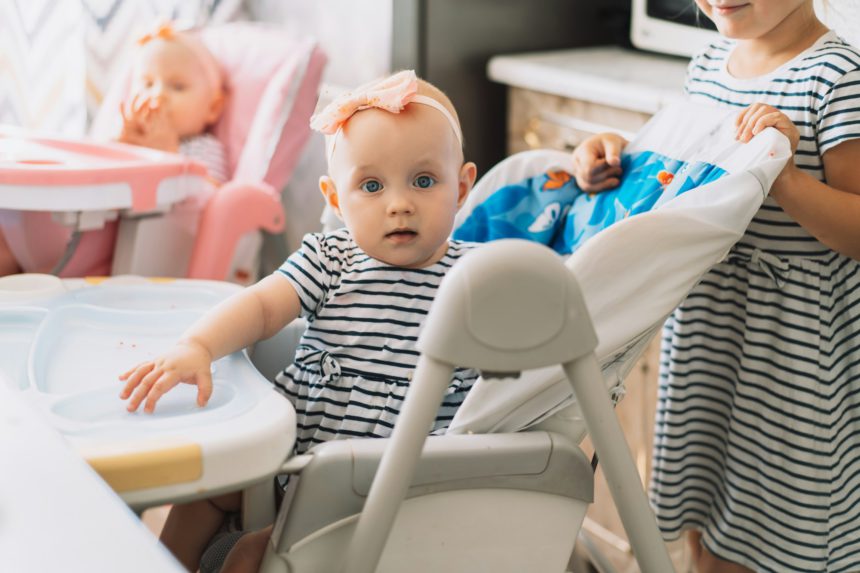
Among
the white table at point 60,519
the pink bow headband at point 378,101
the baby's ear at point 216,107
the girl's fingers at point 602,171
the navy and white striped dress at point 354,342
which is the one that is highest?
the pink bow headband at point 378,101

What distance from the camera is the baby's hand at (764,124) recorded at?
40.3 inches

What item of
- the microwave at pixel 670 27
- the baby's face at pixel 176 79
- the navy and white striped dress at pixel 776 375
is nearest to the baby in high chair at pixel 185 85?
the baby's face at pixel 176 79

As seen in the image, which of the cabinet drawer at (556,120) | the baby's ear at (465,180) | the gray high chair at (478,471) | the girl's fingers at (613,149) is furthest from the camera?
the cabinet drawer at (556,120)


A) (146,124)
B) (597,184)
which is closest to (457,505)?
(597,184)

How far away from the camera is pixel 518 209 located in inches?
50.1

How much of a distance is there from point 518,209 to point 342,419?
0.39 metres

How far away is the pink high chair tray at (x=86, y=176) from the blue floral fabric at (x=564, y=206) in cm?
44

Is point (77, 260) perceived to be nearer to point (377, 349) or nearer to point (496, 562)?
point (377, 349)

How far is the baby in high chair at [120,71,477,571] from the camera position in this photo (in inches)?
39.9

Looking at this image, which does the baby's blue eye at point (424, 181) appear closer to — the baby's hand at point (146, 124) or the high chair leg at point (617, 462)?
the high chair leg at point (617, 462)

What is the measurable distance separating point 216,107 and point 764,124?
1.32m

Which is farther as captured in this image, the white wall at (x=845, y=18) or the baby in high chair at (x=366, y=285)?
the white wall at (x=845, y=18)

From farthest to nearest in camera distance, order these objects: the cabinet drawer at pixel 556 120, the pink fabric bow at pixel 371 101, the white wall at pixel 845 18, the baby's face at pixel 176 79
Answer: the baby's face at pixel 176 79 → the cabinet drawer at pixel 556 120 → the white wall at pixel 845 18 → the pink fabric bow at pixel 371 101

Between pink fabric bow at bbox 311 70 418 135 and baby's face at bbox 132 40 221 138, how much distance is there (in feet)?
3.33
